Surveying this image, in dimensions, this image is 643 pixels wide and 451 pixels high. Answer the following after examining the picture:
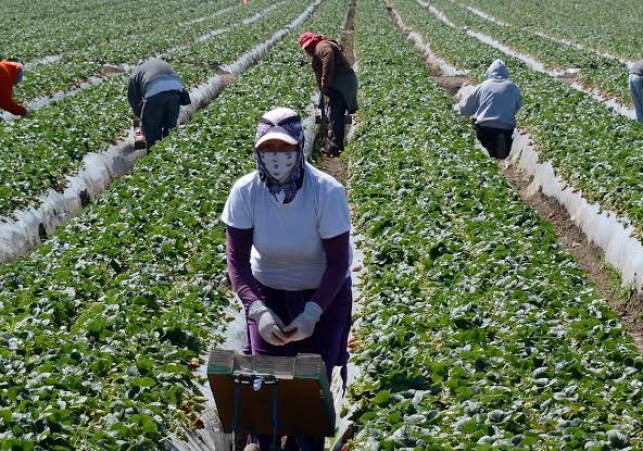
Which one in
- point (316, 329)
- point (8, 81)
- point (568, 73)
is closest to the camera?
point (316, 329)

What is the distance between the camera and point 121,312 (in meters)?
6.98

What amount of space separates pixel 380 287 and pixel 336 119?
298 inches

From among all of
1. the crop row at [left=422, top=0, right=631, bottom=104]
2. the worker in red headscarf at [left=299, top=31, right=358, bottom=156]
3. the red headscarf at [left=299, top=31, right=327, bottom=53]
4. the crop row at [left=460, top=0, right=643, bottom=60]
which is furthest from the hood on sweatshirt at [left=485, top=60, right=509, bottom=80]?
the crop row at [left=460, top=0, right=643, bottom=60]

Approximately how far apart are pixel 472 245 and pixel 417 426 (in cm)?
374

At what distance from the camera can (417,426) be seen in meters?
5.26

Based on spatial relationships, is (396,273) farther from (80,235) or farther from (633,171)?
(633,171)

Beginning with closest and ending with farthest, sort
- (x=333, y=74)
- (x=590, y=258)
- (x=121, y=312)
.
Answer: (x=121, y=312) < (x=590, y=258) < (x=333, y=74)

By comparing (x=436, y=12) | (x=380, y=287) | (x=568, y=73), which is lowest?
(x=436, y=12)

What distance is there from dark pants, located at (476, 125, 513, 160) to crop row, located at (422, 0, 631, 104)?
6.84 m

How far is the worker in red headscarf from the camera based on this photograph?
46.7ft

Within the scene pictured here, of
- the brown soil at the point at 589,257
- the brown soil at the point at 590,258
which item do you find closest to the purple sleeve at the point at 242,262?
the brown soil at the point at 590,258

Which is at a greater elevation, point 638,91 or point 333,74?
point 333,74

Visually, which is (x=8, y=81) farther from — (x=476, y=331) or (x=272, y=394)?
(x=272, y=394)

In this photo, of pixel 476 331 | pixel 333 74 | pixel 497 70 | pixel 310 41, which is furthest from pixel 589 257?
pixel 310 41
